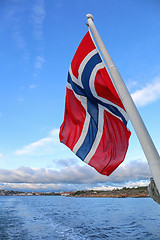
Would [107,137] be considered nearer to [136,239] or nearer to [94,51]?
[94,51]

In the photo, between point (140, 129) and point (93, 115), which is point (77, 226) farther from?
point (140, 129)

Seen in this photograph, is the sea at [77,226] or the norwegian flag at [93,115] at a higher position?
the norwegian flag at [93,115]

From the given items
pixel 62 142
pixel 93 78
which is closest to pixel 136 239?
pixel 62 142

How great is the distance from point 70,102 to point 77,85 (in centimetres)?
59

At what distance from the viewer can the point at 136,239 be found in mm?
20641

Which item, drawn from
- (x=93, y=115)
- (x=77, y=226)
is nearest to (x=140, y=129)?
(x=93, y=115)

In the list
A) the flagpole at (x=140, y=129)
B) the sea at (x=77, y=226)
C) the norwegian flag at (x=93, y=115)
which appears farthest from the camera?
the sea at (x=77, y=226)

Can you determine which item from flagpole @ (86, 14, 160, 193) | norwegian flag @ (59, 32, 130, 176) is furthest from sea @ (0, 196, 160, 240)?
flagpole @ (86, 14, 160, 193)

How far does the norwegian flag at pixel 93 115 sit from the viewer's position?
5637 millimetres

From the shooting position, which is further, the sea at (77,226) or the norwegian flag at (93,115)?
the sea at (77,226)

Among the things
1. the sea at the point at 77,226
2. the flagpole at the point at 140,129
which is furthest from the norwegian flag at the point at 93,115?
the sea at the point at 77,226

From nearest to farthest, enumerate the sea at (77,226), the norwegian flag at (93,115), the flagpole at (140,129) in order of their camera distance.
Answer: the flagpole at (140,129), the norwegian flag at (93,115), the sea at (77,226)

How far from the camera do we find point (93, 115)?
633cm

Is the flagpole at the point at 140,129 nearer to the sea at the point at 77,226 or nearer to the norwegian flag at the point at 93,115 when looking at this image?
the norwegian flag at the point at 93,115
